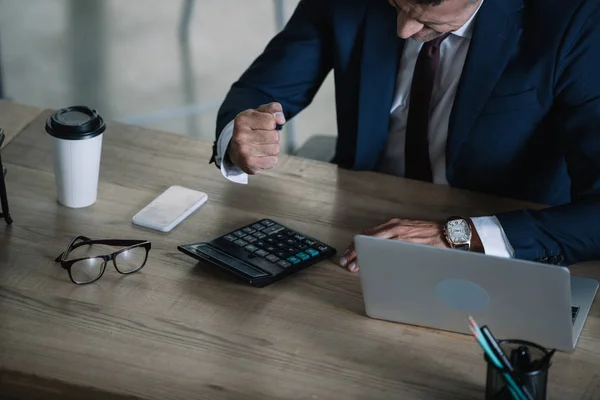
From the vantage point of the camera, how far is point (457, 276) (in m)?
1.41

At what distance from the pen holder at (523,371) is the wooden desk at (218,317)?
2.8 inches

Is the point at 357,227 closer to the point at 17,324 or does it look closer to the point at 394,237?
the point at 394,237

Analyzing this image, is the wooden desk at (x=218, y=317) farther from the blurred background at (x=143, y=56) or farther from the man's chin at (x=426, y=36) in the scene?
the blurred background at (x=143, y=56)

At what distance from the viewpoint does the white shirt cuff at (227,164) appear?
190cm

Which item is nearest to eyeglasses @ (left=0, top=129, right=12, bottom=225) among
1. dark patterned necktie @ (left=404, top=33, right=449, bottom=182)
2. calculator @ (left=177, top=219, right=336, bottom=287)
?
calculator @ (left=177, top=219, right=336, bottom=287)

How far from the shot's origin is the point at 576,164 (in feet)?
6.11

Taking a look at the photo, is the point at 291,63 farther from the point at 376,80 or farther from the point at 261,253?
the point at 261,253

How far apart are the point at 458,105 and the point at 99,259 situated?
0.76 metres

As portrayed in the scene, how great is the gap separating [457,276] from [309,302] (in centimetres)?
28

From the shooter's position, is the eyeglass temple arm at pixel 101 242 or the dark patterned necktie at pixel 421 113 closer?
the eyeglass temple arm at pixel 101 242

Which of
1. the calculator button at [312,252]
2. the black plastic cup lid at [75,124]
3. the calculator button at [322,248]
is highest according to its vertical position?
the black plastic cup lid at [75,124]

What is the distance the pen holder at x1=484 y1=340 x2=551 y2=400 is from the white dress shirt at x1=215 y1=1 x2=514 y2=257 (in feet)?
2.42

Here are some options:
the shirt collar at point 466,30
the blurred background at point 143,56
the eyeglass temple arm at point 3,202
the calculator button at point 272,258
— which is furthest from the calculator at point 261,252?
the blurred background at point 143,56

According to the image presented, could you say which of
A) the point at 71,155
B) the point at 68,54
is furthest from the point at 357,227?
the point at 68,54
